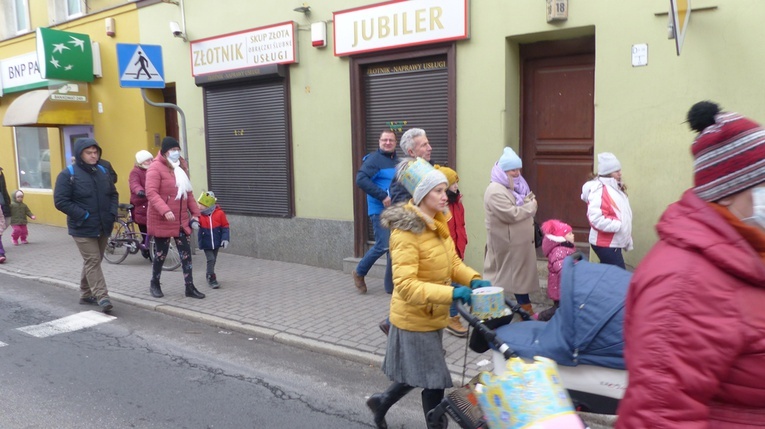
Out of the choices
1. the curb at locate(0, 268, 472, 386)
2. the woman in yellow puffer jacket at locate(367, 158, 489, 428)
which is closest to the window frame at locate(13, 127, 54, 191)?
the curb at locate(0, 268, 472, 386)

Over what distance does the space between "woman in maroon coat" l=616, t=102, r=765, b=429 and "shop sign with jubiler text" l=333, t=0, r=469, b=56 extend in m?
5.97

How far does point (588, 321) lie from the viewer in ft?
7.93

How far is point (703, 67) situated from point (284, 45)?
19.1 ft

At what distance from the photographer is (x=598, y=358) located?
2.44 meters

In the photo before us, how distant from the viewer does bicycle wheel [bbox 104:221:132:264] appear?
9.80m

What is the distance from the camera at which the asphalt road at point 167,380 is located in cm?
411

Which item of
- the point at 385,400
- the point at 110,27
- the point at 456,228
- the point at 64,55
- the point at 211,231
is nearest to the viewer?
the point at 385,400

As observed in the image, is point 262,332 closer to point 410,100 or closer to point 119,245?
point 410,100

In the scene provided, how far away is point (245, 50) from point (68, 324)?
510 centimetres

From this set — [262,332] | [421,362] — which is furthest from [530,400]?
[262,332]

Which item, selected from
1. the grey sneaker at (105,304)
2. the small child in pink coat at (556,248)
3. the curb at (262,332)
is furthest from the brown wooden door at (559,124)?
the grey sneaker at (105,304)

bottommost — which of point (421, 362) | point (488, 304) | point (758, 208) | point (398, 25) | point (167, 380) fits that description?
point (167, 380)

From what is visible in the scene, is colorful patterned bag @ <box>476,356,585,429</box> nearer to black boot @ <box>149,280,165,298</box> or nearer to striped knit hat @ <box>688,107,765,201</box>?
striped knit hat @ <box>688,107,765,201</box>

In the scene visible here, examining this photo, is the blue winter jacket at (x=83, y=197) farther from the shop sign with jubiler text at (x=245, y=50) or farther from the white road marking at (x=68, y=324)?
the shop sign with jubiler text at (x=245, y=50)
